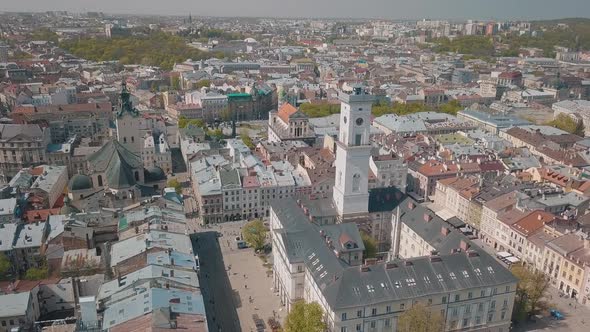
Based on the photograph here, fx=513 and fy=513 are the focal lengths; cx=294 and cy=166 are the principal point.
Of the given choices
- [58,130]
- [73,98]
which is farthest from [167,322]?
[73,98]

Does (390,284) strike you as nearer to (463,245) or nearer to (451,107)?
(463,245)

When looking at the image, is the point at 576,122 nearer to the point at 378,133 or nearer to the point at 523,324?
the point at 378,133

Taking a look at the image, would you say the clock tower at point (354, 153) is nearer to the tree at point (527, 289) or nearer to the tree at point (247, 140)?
the tree at point (527, 289)

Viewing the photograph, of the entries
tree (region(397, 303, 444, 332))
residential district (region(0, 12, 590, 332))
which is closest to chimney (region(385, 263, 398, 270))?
residential district (region(0, 12, 590, 332))

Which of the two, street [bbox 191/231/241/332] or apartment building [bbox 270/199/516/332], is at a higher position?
apartment building [bbox 270/199/516/332]

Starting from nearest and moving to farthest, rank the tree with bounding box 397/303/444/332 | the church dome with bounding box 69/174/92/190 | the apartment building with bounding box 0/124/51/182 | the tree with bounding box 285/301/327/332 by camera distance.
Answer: the tree with bounding box 397/303/444/332
the tree with bounding box 285/301/327/332
the church dome with bounding box 69/174/92/190
the apartment building with bounding box 0/124/51/182

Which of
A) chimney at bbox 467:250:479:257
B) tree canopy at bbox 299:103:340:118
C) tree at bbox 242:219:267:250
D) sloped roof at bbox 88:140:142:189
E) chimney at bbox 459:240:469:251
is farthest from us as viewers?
tree canopy at bbox 299:103:340:118

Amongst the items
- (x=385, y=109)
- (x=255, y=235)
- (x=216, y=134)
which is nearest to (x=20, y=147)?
(x=216, y=134)

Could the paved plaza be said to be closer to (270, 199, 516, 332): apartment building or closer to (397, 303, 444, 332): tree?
(270, 199, 516, 332): apartment building
